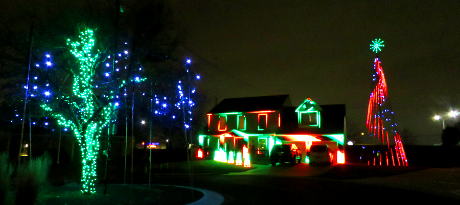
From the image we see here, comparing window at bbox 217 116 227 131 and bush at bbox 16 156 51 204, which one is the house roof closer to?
window at bbox 217 116 227 131

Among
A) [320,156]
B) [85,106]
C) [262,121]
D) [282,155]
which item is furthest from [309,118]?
[85,106]

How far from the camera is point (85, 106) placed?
43.7 feet

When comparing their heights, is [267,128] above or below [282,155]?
above

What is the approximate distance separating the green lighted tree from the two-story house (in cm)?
1996

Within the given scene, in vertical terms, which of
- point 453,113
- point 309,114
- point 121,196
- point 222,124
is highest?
point 453,113

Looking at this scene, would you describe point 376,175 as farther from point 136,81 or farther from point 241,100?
point 241,100

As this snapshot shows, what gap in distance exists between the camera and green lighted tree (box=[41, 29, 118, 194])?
13.2 metres

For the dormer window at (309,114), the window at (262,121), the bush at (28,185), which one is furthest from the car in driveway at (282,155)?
the bush at (28,185)

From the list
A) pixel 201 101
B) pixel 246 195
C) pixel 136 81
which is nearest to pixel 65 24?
pixel 136 81

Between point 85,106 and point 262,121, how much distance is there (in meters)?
27.7

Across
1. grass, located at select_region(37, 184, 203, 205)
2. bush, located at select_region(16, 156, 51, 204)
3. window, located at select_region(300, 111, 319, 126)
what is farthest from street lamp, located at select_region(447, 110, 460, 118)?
bush, located at select_region(16, 156, 51, 204)

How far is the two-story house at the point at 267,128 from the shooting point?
35.7 m

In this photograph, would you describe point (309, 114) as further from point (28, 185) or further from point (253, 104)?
point (28, 185)

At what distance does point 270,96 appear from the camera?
140ft
